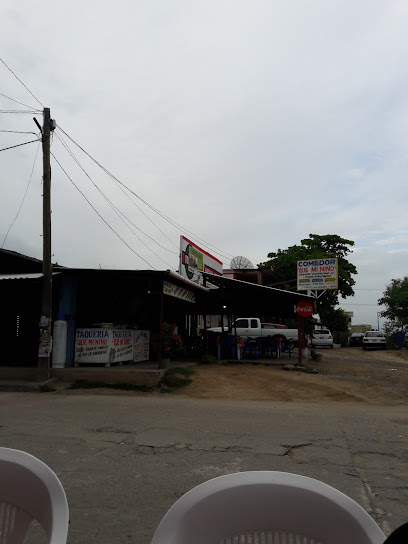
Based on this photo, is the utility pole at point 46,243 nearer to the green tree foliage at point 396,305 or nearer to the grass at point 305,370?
the grass at point 305,370

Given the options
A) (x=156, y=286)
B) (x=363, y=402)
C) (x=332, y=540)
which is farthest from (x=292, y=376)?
(x=332, y=540)

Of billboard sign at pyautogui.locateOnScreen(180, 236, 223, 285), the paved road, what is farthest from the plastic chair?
billboard sign at pyautogui.locateOnScreen(180, 236, 223, 285)

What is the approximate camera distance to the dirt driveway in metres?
11.4

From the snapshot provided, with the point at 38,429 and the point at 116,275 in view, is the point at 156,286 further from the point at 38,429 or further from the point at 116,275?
the point at 38,429

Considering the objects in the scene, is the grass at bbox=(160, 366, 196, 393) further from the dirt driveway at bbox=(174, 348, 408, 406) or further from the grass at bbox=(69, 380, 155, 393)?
the grass at bbox=(69, 380, 155, 393)

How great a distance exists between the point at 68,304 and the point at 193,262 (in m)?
14.9

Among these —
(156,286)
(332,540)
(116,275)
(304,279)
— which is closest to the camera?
(332,540)

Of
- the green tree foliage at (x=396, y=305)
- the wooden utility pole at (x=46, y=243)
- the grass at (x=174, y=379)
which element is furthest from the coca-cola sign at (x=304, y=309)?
the green tree foliage at (x=396, y=305)

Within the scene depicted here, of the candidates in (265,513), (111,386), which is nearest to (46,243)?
(111,386)

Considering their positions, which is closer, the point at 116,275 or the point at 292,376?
the point at 116,275

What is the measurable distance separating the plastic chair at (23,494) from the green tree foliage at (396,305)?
4139 centimetres

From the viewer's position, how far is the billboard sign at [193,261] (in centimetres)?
2529

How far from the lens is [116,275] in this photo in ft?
44.1

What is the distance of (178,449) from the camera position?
6.13m
